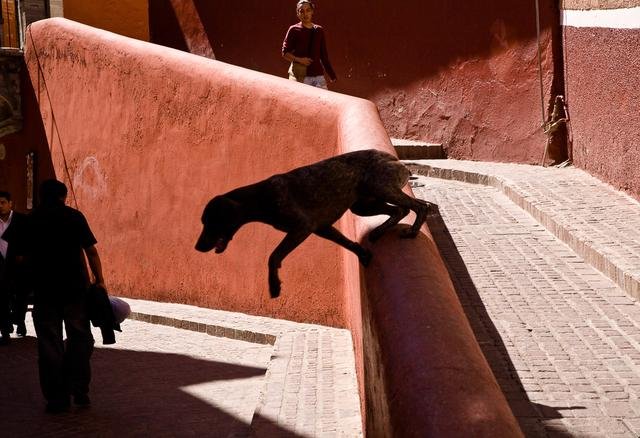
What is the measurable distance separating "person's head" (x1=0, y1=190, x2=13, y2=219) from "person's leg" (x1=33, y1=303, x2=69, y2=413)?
2722 millimetres

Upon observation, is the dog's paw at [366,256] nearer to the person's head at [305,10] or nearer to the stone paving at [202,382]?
the stone paving at [202,382]

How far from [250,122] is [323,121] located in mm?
1203

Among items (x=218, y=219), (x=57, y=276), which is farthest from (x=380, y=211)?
(x=57, y=276)

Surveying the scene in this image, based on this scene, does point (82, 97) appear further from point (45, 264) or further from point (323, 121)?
point (45, 264)

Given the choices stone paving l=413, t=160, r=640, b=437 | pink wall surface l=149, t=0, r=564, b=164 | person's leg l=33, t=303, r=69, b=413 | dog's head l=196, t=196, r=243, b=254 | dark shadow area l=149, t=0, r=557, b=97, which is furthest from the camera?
dark shadow area l=149, t=0, r=557, b=97

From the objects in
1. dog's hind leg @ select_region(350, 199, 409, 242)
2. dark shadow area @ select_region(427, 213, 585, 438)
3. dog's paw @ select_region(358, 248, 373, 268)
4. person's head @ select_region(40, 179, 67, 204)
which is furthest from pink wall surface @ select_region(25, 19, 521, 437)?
person's head @ select_region(40, 179, 67, 204)

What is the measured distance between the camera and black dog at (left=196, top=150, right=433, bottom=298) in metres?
4.91

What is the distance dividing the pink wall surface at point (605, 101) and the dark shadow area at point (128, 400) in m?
3.65

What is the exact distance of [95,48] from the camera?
12352 millimetres

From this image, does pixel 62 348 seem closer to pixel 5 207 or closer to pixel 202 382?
pixel 202 382

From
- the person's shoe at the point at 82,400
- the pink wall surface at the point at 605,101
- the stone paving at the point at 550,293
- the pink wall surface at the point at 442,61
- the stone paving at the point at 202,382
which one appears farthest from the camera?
the pink wall surface at the point at 442,61

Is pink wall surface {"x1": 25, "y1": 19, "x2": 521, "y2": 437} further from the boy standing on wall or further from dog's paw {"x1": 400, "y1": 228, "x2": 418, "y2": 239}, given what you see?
the boy standing on wall

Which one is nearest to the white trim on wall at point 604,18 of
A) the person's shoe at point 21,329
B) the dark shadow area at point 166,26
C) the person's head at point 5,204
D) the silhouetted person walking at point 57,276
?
the silhouetted person walking at point 57,276

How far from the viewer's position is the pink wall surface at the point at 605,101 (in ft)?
31.3
